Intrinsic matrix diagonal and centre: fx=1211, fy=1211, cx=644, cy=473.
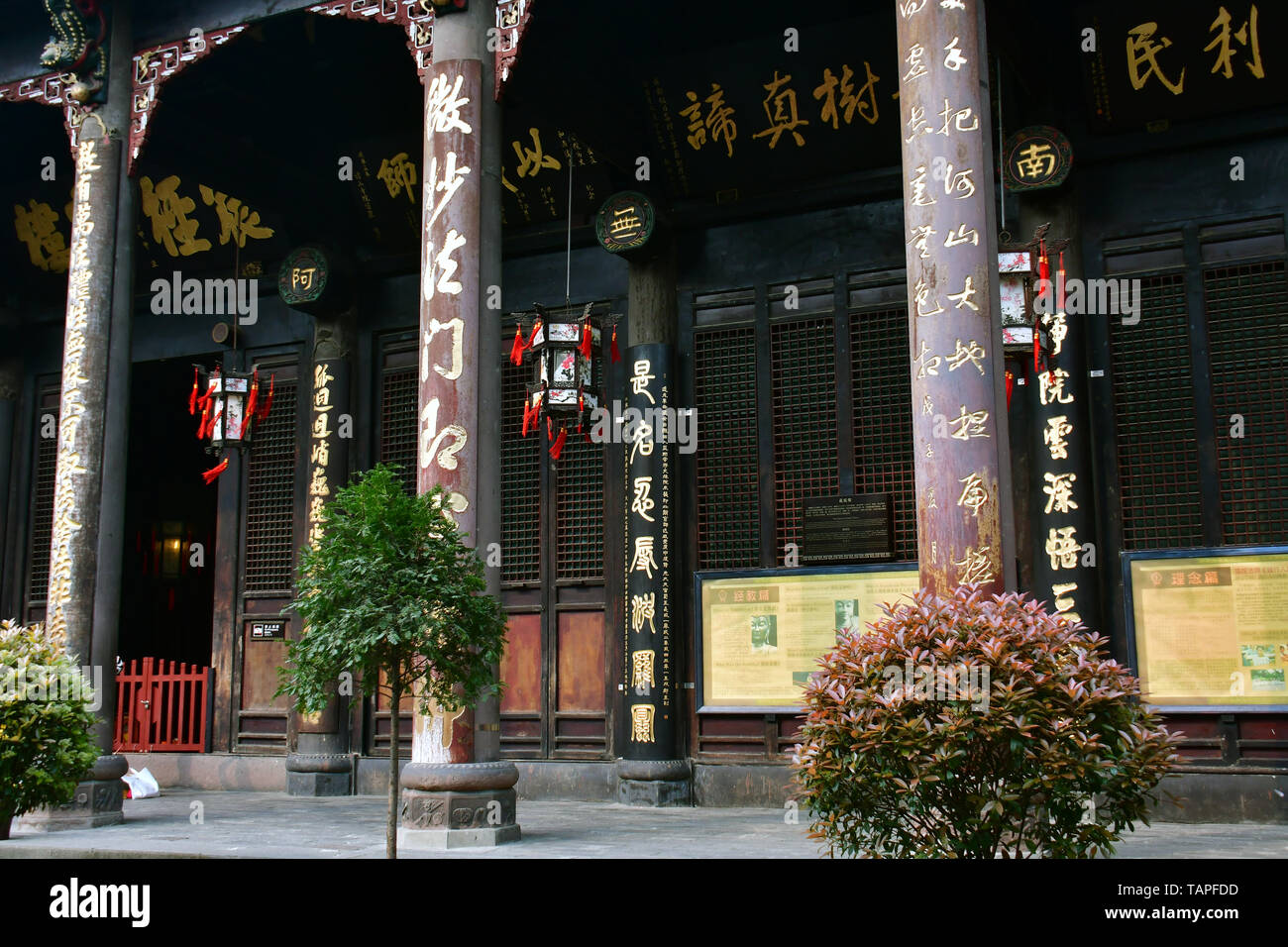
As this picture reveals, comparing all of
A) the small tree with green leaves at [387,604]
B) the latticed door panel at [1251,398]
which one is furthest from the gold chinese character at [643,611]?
the latticed door panel at [1251,398]

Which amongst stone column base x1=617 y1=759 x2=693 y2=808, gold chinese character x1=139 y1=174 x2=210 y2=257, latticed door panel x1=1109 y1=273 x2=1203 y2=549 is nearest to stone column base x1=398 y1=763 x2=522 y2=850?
stone column base x1=617 y1=759 x2=693 y2=808

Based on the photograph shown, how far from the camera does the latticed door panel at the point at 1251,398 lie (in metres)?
11.1

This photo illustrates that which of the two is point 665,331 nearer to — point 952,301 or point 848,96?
point 848,96

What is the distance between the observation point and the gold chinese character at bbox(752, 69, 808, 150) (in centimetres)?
1284

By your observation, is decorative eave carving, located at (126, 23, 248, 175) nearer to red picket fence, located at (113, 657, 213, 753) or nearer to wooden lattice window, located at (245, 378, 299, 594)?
wooden lattice window, located at (245, 378, 299, 594)

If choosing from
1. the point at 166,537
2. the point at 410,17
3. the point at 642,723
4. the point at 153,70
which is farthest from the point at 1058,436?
the point at 166,537

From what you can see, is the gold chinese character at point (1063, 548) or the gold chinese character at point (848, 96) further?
the gold chinese character at point (848, 96)

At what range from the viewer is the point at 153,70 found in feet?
41.6

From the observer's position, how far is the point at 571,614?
1395 centimetres

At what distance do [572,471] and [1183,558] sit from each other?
6.61m

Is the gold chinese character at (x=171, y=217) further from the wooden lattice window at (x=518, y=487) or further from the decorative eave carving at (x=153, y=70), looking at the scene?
the wooden lattice window at (x=518, y=487)

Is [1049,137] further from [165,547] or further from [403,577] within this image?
[165,547]

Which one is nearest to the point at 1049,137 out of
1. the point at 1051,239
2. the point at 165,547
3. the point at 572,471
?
the point at 1051,239

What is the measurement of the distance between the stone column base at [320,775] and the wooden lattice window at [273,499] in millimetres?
2372
